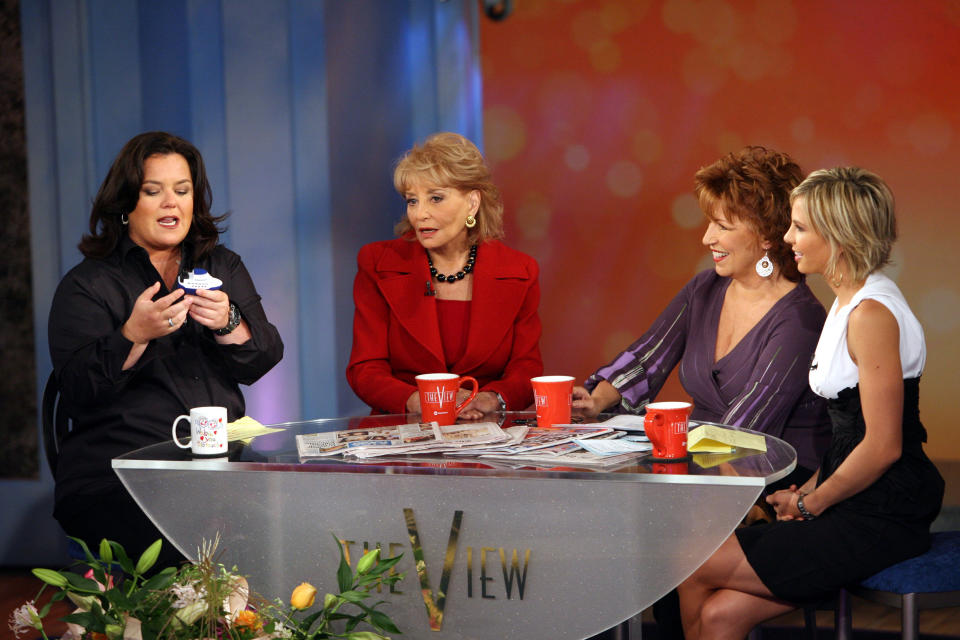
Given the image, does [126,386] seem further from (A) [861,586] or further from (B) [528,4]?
(B) [528,4]

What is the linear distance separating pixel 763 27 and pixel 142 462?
3.11 meters

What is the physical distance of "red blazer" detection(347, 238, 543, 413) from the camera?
3.25 meters

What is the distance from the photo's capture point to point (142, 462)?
2.26m

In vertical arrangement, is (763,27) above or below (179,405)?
above

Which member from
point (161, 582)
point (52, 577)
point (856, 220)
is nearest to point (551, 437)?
point (856, 220)

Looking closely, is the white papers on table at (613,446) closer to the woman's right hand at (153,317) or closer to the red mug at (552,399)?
the red mug at (552,399)

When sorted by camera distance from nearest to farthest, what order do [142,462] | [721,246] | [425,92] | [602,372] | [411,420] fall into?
[142,462], [411,420], [721,246], [602,372], [425,92]

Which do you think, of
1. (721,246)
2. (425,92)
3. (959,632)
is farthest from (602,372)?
(425,92)

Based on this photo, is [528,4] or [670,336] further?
[528,4]

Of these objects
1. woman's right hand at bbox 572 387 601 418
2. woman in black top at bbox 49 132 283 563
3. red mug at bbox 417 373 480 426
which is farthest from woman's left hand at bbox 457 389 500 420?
woman in black top at bbox 49 132 283 563

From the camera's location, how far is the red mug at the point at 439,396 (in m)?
2.52

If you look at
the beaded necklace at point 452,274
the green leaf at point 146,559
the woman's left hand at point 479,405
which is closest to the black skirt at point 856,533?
the woman's left hand at point 479,405

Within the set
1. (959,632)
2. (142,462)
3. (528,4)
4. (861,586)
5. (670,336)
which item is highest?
(528,4)

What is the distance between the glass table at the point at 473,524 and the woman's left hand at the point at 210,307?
0.58 m
